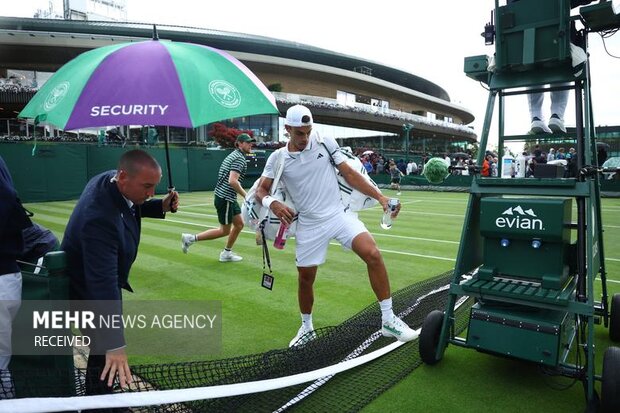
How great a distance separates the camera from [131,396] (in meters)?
2.34

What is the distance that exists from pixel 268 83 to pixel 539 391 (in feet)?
187

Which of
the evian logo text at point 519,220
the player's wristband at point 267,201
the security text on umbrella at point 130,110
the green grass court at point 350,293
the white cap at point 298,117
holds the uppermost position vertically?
the white cap at point 298,117

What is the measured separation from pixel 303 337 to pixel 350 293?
6.27ft

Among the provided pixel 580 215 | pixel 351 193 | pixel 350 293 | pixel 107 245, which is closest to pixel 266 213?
pixel 351 193

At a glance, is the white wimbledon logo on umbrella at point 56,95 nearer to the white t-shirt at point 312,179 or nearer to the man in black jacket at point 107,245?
the man in black jacket at point 107,245

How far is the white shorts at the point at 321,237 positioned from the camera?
413cm

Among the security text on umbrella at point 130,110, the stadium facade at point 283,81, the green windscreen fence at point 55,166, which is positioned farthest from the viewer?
the stadium facade at point 283,81

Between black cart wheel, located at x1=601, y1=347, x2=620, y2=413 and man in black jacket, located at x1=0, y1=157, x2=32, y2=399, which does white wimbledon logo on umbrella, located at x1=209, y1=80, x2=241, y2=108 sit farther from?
black cart wheel, located at x1=601, y1=347, x2=620, y2=413

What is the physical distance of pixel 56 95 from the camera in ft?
9.75

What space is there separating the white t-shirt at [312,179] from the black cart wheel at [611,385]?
238 centimetres

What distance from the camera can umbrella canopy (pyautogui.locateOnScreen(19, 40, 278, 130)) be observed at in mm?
2707

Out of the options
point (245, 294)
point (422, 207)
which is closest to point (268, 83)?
point (422, 207)

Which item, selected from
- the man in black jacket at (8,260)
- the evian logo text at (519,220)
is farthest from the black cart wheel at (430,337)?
the man in black jacket at (8,260)

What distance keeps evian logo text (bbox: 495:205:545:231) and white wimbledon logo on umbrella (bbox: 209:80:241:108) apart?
2.17 m
